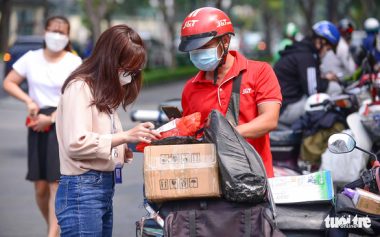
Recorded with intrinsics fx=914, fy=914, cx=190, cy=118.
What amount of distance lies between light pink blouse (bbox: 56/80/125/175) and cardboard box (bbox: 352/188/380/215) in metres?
1.22

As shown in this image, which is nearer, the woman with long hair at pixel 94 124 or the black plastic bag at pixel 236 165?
the black plastic bag at pixel 236 165

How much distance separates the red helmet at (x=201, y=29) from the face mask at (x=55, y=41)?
2.53 meters

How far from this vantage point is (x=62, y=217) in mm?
4516

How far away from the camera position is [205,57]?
481cm

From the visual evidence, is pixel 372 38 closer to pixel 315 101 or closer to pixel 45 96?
pixel 315 101

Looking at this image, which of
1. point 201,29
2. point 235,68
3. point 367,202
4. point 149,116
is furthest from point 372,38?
point 367,202

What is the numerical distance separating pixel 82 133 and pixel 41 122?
2801 mm

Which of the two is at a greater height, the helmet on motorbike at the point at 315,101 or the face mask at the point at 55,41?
the face mask at the point at 55,41

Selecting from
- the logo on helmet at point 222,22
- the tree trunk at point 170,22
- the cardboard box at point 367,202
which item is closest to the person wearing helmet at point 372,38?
the logo on helmet at point 222,22

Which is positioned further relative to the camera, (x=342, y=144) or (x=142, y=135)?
(x=342, y=144)

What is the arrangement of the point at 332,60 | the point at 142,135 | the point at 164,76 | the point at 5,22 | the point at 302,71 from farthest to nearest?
the point at 5,22 → the point at 164,76 → the point at 332,60 → the point at 302,71 → the point at 142,135

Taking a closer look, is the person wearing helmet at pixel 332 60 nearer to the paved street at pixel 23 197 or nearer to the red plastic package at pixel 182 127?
the paved street at pixel 23 197

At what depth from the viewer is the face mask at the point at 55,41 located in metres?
7.15

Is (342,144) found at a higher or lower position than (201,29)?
lower
